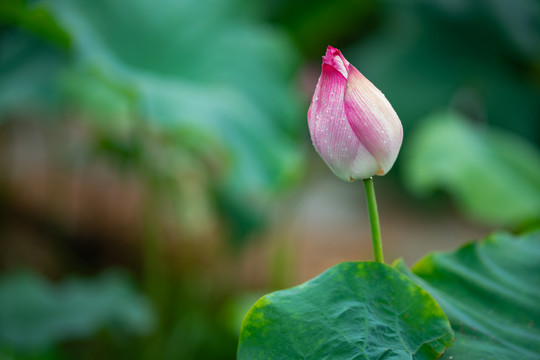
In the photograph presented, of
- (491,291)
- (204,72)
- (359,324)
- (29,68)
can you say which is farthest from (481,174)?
(29,68)

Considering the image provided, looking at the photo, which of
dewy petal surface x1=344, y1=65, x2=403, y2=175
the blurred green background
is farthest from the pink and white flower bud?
the blurred green background

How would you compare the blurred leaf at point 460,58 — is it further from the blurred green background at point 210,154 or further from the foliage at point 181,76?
the foliage at point 181,76

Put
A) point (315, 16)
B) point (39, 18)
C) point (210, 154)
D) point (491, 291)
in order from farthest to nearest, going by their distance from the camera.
Result: point (315, 16)
point (210, 154)
point (39, 18)
point (491, 291)

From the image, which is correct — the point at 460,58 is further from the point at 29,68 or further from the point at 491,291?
the point at 491,291

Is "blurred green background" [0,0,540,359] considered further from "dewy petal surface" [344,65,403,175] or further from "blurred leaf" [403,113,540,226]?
"dewy petal surface" [344,65,403,175]

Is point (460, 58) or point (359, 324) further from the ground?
point (460, 58)

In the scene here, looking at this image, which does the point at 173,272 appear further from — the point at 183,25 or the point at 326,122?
the point at 326,122

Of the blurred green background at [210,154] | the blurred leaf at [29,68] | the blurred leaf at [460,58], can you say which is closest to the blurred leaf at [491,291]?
the blurred green background at [210,154]
